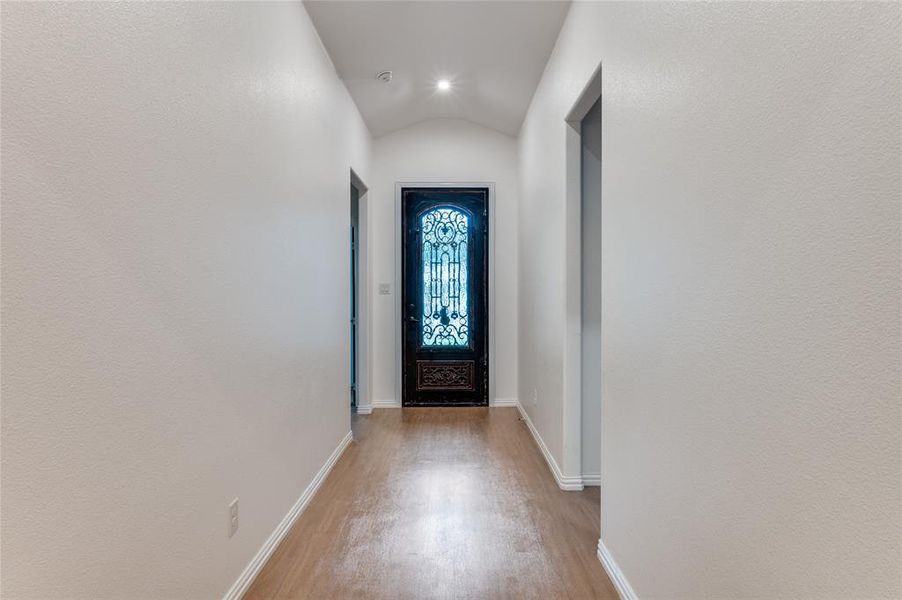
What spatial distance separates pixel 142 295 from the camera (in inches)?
52.5

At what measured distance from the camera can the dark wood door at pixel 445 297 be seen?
5.29 m

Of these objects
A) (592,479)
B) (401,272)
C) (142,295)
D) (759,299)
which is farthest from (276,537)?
(401,272)

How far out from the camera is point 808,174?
2.92 feet

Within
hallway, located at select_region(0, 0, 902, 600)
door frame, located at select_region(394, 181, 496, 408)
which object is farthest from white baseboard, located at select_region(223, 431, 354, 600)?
door frame, located at select_region(394, 181, 496, 408)

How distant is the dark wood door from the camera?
5289mm

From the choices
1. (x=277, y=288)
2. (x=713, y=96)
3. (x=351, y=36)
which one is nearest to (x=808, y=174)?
(x=713, y=96)

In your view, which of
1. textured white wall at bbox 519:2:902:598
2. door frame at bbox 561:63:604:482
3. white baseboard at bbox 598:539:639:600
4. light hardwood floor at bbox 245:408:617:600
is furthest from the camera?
door frame at bbox 561:63:604:482

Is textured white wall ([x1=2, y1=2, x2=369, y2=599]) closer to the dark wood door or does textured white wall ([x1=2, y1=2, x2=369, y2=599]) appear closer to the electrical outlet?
the electrical outlet

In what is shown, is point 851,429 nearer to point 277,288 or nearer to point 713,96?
point 713,96

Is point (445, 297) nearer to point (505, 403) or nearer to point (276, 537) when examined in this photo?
point (505, 403)

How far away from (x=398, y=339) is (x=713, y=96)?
4310mm

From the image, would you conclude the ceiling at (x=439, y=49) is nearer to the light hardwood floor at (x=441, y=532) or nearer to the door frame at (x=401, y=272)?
the door frame at (x=401, y=272)

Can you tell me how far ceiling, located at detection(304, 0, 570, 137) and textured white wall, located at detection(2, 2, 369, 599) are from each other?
2.55 feet

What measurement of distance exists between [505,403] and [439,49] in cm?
341
